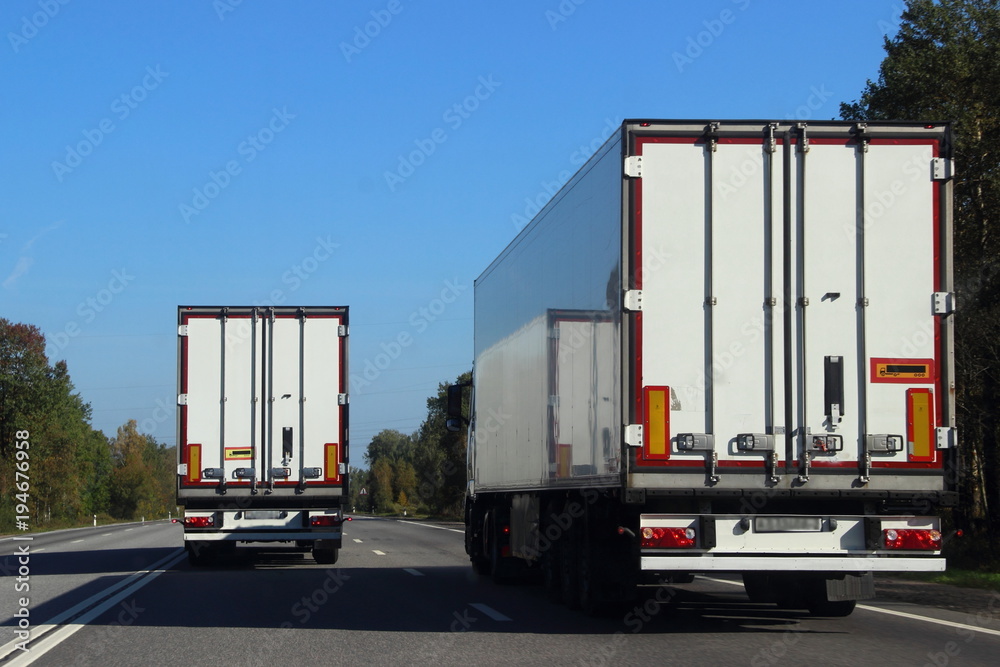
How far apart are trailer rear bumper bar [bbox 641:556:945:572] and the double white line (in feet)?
15.9

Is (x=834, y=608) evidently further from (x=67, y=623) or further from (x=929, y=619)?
(x=67, y=623)

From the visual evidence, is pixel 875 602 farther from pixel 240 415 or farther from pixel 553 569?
pixel 240 415

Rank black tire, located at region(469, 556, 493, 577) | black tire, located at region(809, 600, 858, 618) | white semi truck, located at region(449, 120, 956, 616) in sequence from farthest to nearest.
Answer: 1. black tire, located at region(469, 556, 493, 577)
2. black tire, located at region(809, 600, 858, 618)
3. white semi truck, located at region(449, 120, 956, 616)

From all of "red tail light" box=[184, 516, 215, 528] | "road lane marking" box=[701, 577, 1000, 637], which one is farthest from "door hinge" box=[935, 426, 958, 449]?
"red tail light" box=[184, 516, 215, 528]

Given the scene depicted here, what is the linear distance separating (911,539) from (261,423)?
11808 mm

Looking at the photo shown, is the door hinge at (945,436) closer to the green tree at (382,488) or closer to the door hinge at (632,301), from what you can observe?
the door hinge at (632,301)

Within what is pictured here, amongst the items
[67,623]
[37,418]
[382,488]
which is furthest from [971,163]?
[382,488]

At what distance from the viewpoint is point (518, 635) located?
10.1 m

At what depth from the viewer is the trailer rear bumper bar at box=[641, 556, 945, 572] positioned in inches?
361

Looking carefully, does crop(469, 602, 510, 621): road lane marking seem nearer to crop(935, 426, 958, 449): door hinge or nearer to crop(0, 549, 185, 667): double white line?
crop(0, 549, 185, 667): double white line

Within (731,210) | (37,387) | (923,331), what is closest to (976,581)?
(923,331)

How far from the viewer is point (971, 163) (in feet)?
74.8

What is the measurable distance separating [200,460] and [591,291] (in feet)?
34.0

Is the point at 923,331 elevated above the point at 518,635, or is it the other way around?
the point at 923,331
